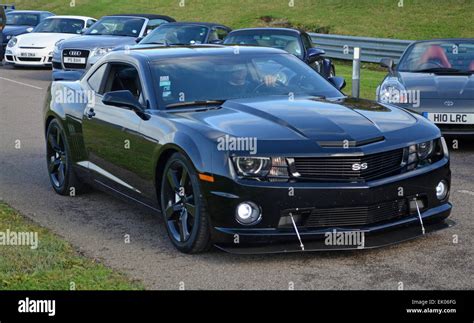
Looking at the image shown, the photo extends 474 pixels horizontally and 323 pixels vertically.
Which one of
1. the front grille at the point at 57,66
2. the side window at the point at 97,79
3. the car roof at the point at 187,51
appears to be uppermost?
the car roof at the point at 187,51

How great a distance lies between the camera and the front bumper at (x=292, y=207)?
6.55 meters

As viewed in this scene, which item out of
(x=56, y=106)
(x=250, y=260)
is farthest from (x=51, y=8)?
(x=250, y=260)

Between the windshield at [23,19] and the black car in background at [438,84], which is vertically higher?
the black car in background at [438,84]

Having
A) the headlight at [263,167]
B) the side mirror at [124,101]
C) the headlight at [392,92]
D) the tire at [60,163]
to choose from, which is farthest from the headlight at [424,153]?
the headlight at [392,92]

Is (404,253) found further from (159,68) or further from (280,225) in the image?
(159,68)

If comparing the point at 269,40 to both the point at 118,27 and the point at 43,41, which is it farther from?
the point at 43,41

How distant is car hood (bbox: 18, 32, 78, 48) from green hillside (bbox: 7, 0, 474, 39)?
8.14 meters

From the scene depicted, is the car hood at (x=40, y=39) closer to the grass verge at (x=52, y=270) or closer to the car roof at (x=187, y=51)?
the car roof at (x=187, y=51)

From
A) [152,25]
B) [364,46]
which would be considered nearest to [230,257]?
[152,25]

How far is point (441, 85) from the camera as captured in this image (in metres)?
12.0

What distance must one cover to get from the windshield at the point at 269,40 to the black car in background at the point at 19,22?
12297 millimetres

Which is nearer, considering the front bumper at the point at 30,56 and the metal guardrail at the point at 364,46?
the metal guardrail at the point at 364,46

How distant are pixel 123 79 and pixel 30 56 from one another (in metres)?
16.9
